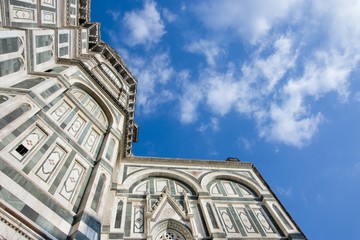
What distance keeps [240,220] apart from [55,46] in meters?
12.6

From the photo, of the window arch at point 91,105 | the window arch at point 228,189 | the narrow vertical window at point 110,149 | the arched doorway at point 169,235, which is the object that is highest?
the window arch at point 91,105

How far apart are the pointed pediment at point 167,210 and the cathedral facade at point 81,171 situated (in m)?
0.05

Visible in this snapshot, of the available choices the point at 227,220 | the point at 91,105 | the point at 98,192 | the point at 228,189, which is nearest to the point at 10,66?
the point at 91,105

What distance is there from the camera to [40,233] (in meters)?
6.02

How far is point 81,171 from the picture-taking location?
31.1 feet

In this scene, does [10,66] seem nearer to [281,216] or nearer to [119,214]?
[119,214]

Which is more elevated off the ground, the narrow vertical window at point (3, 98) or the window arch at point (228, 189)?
the window arch at point (228, 189)

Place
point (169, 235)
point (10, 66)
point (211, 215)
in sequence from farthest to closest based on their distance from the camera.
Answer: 1. point (211, 215)
2. point (169, 235)
3. point (10, 66)

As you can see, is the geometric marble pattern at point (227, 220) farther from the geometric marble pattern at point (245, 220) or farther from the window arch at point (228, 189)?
the window arch at point (228, 189)

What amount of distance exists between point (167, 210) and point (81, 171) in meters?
4.20

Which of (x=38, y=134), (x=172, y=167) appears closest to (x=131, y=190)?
(x=172, y=167)

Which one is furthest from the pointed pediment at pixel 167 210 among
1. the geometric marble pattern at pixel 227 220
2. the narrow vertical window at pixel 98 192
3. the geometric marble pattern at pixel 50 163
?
the geometric marble pattern at pixel 50 163

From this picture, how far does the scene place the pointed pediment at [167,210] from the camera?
35.6 ft

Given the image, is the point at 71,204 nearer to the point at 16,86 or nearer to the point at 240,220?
the point at 16,86
